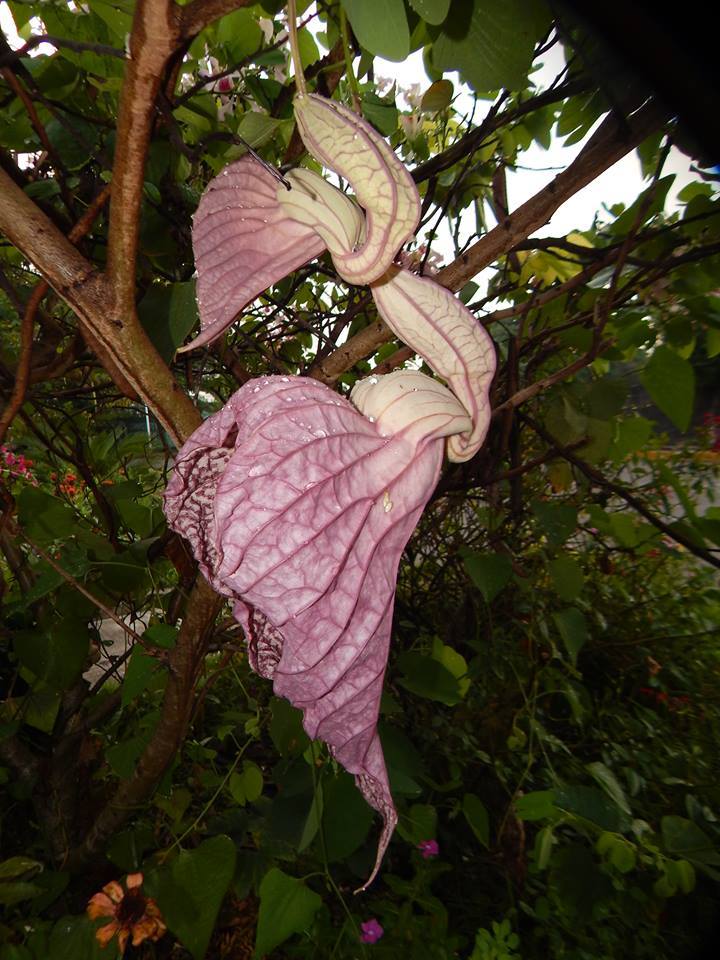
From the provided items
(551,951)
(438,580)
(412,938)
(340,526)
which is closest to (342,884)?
(412,938)

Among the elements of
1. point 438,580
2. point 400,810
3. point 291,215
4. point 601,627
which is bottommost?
point 601,627

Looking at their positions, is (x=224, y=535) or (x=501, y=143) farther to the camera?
(x=501, y=143)

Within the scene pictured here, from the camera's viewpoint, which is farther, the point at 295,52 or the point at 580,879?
the point at 580,879

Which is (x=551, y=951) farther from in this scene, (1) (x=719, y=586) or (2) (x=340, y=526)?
(1) (x=719, y=586)

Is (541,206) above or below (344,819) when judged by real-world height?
above

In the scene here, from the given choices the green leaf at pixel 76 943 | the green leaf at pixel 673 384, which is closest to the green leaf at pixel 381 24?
the green leaf at pixel 673 384

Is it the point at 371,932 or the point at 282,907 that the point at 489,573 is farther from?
the point at 371,932

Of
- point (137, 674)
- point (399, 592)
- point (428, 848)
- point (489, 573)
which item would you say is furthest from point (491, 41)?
point (399, 592)
